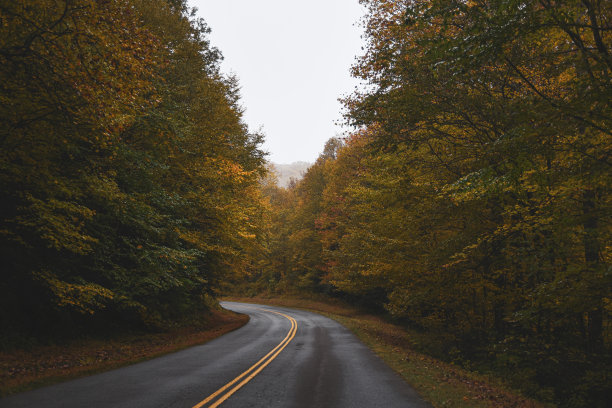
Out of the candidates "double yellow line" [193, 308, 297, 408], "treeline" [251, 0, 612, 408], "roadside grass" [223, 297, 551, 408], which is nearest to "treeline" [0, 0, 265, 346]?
"double yellow line" [193, 308, 297, 408]

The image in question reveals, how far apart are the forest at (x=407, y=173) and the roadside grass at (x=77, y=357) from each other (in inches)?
36.6

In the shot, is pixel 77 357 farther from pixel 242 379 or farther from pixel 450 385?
pixel 450 385

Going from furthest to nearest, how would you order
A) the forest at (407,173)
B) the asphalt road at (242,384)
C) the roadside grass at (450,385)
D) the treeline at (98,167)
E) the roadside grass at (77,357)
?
the roadside grass at (77,357), the treeline at (98,167), the forest at (407,173), the roadside grass at (450,385), the asphalt road at (242,384)

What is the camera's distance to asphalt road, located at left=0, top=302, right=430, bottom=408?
631 cm

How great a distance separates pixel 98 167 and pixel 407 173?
1069 centimetres

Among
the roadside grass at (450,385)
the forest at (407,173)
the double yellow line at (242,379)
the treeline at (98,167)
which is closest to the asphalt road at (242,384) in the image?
the double yellow line at (242,379)

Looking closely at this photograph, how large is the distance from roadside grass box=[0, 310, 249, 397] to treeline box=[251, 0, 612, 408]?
972cm

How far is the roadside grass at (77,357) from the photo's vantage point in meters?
7.35

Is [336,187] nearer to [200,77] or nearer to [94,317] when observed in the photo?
[200,77]

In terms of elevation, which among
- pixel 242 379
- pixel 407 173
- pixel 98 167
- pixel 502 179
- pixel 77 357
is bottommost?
pixel 77 357

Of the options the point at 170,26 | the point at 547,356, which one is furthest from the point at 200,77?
the point at 547,356

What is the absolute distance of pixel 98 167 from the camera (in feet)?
36.2

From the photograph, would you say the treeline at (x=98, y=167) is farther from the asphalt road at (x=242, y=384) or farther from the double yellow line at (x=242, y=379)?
the double yellow line at (x=242, y=379)

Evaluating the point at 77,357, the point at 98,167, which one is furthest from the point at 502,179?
the point at 77,357
